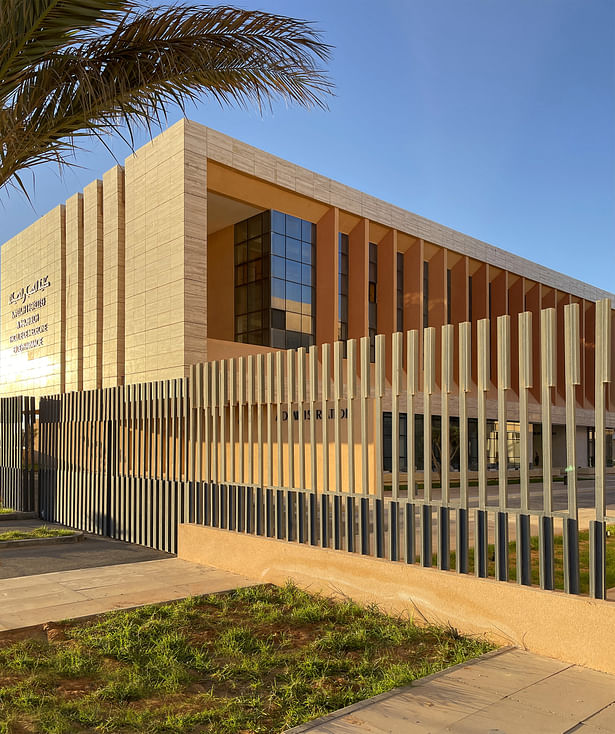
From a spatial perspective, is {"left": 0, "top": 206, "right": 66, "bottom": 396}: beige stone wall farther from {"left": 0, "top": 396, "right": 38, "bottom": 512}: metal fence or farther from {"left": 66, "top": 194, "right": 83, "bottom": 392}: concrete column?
{"left": 0, "top": 396, "right": 38, "bottom": 512}: metal fence

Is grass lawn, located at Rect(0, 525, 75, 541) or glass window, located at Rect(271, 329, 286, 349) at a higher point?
glass window, located at Rect(271, 329, 286, 349)

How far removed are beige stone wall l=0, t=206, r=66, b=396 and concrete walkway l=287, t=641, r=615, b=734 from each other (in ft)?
99.2

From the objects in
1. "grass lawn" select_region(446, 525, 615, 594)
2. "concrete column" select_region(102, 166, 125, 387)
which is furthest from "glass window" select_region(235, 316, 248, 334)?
"grass lawn" select_region(446, 525, 615, 594)

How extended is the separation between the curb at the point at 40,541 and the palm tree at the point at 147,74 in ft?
24.4

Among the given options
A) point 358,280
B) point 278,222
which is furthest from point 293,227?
point 358,280

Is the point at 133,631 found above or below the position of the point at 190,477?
below

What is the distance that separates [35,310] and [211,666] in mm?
33791

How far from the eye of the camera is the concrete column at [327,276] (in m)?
29.7

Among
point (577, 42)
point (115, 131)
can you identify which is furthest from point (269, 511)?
point (577, 42)

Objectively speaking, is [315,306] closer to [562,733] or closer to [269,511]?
[269,511]

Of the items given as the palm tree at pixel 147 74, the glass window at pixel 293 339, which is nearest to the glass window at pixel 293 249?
the glass window at pixel 293 339

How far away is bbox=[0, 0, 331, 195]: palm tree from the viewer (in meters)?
6.96

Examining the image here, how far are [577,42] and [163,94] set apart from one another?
1199 cm

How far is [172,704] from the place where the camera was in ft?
15.9
